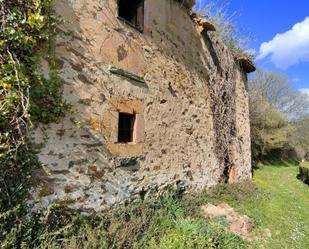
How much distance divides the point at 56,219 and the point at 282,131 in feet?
71.0

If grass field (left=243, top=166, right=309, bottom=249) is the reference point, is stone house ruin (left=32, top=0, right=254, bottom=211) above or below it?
above

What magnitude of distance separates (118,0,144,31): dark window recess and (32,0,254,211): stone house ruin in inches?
0.8

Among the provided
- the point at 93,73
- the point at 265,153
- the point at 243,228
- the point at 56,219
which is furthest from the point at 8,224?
the point at 265,153

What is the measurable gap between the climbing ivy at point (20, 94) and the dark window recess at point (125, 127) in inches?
58.3

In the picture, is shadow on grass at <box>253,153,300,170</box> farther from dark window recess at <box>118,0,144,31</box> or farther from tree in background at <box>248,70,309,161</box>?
dark window recess at <box>118,0,144,31</box>

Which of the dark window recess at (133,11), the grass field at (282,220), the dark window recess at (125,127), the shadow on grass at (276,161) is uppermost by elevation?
the dark window recess at (133,11)

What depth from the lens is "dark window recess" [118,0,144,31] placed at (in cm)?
610

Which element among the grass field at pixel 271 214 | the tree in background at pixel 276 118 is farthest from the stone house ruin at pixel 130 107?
the tree in background at pixel 276 118

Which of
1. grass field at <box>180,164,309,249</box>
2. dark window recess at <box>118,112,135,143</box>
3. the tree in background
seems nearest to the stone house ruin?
dark window recess at <box>118,112,135,143</box>

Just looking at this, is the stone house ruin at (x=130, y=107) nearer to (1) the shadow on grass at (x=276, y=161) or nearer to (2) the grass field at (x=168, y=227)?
(2) the grass field at (x=168, y=227)

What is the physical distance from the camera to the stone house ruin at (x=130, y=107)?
442 centimetres

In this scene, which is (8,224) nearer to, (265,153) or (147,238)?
(147,238)

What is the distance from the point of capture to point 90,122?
15.4 ft

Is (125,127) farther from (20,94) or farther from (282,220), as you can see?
(282,220)
